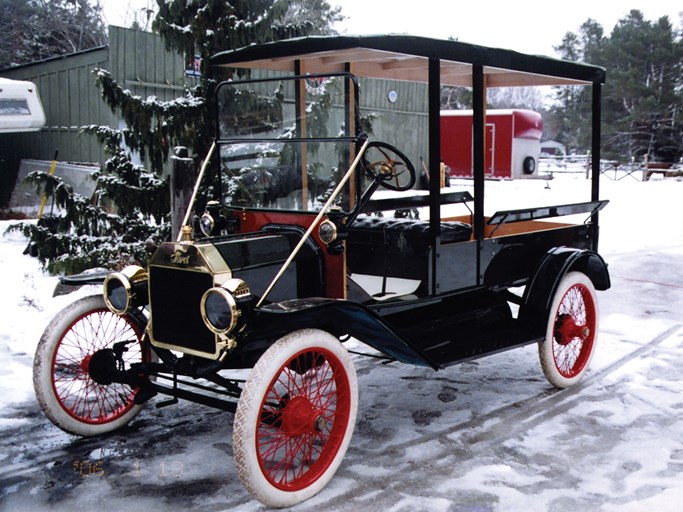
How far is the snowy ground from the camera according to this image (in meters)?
3.46

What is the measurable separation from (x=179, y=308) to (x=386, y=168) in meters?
1.32

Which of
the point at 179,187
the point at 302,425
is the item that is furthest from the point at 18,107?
the point at 302,425

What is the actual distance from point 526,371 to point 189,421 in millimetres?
2472

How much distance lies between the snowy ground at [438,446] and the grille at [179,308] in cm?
65

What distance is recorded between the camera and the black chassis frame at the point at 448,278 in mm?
3641

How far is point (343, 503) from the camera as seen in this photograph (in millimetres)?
3412

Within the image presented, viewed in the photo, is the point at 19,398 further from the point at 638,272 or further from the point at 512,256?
the point at 638,272

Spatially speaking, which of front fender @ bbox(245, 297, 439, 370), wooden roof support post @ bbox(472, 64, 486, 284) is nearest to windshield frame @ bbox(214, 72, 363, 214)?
front fender @ bbox(245, 297, 439, 370)

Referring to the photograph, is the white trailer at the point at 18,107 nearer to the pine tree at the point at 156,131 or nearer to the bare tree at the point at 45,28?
the pine tree at the point at 156,131

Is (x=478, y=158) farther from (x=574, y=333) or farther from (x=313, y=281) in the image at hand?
(x=574, y=333)

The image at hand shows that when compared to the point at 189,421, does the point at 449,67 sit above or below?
above

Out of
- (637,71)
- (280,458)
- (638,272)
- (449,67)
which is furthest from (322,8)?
(280,458)

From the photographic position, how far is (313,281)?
3.99 meters

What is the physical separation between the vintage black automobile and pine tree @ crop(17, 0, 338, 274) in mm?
2473
